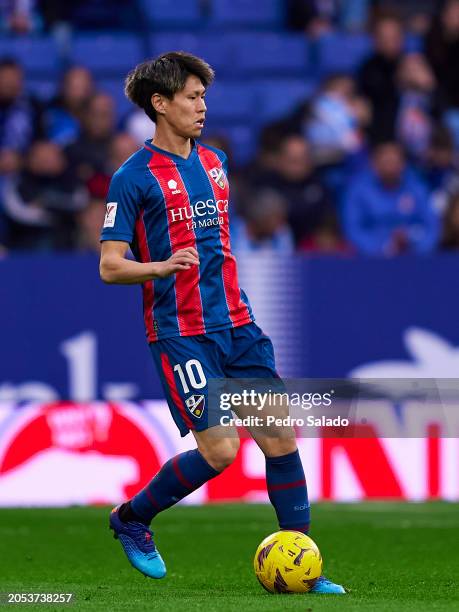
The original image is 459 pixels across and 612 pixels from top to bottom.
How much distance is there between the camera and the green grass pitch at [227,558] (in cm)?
605

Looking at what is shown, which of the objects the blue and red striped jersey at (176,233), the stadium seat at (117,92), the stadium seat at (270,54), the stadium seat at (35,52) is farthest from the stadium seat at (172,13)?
the blue and red striped jersey at (176,233)

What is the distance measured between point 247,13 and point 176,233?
35.4ft

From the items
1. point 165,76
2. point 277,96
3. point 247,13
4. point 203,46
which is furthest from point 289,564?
point 247,13

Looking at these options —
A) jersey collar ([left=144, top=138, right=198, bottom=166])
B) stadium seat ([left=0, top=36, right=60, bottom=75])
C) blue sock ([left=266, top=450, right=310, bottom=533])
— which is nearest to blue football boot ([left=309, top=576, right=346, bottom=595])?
blue sock ([left=266, top=450, right=310, bottom=533])

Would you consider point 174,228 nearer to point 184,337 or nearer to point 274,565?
point 184,337

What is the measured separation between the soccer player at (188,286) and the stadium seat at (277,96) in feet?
30.1

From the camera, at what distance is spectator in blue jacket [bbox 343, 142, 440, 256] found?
42.4 feet

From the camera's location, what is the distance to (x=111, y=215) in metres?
6.29

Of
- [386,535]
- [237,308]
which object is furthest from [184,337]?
[386,535]

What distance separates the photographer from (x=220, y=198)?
21.3 feet

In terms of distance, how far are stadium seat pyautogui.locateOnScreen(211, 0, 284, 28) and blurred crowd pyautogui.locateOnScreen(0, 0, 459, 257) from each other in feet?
5.30

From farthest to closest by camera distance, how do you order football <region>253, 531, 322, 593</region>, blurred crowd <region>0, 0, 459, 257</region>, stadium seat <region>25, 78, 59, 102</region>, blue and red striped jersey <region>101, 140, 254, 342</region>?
stadium seat <region>25, 78, 59, 102</region>, blurred crowd <region>0, 0, 459, 257</region>, blue and red striped jersey <region>101, 140, 254, 342</region>, football <region>253, 531, 322, 593</region>

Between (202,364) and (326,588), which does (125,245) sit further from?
(326,588)

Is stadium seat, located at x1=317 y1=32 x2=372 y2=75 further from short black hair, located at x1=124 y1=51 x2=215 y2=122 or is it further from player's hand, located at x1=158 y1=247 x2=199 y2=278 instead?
player's hand, located at x1=158 y1=247 x2=199 y2=278
